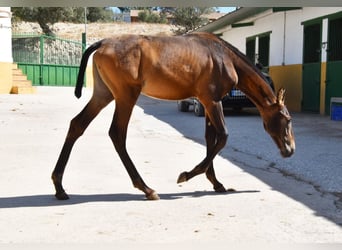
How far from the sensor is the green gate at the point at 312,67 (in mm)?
15469

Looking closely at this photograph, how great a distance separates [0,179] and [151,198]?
2.07 meters

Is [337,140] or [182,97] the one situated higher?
[182,97]

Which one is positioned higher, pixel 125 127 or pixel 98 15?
pixel 98 15

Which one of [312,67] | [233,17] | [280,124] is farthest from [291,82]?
[280,124]

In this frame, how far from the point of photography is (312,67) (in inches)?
621

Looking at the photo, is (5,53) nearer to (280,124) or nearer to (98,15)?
(280,124)

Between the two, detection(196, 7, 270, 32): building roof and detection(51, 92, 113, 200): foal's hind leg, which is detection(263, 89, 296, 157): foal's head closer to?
detection(51, 92, 113, 200): foal's hind leg

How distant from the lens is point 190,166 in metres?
7.07

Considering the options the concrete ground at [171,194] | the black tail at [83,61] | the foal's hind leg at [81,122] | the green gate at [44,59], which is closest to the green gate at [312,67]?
the concrete ground at [171,194]

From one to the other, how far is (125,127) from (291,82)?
42.7 ft

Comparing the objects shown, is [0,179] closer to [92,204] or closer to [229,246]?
[92,204]

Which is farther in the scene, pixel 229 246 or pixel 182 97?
pixel 182 97

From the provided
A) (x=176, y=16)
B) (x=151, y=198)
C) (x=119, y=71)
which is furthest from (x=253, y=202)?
(x=176, y=16)

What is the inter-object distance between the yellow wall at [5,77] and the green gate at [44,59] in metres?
3.91
